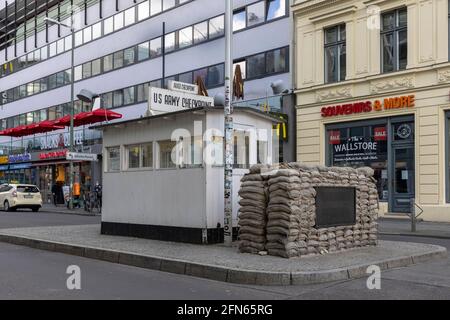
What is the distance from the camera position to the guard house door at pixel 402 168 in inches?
819

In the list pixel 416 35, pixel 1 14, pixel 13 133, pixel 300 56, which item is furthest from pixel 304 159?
pixel 1 14

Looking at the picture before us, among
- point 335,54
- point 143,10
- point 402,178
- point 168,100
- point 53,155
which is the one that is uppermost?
point 143,10

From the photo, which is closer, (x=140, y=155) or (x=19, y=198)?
(x=140, y=155)

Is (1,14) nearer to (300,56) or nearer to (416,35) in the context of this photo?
(300,56)

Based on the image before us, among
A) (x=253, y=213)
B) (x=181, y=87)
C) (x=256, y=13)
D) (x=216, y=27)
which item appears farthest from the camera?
(x=216, y=27)

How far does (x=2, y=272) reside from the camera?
349 inches

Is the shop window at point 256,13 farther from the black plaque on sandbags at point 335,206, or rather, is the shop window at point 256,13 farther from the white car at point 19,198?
the black plaque on sandbags at point 335,206

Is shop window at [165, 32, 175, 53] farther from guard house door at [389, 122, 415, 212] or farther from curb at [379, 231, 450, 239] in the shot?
curb at [379, 231, 450, 239]

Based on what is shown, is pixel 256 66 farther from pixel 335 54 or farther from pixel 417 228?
pixel 417 228

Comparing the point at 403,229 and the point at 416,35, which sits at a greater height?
the point at 416,35

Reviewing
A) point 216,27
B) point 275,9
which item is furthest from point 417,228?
point 216,27

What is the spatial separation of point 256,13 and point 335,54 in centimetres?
542

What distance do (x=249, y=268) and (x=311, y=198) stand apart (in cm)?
235

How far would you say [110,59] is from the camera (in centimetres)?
3706
